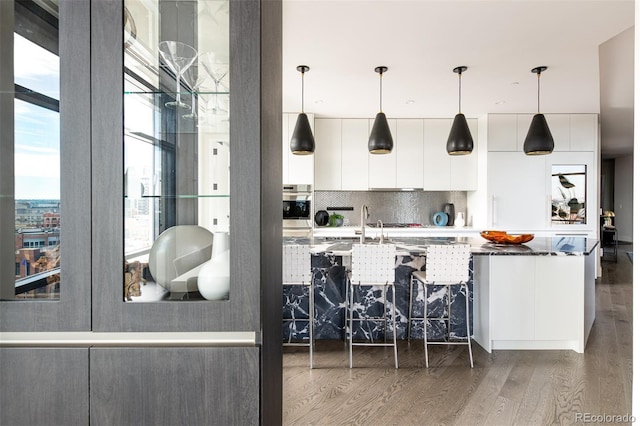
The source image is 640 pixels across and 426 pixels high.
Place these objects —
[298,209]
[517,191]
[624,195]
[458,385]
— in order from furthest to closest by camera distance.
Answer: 1. [298,209]
2. [517,191]
3. [458,385]
4. [624,195]

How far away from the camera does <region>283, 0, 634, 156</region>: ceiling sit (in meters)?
2.54

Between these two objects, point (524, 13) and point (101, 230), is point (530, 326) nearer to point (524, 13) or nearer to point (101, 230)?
point (524, 13)

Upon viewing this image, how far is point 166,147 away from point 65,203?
0.27 m

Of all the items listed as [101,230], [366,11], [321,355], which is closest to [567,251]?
[321,355]

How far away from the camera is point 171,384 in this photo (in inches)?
35.5

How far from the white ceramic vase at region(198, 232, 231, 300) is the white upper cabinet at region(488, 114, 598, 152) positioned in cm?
524

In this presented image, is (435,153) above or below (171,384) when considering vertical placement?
above

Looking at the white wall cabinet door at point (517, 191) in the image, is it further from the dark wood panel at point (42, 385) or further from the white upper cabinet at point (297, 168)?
the dark wood panel at point (42, 385)

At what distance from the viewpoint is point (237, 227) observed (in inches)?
35.1

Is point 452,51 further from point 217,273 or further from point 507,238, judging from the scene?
point 217,273

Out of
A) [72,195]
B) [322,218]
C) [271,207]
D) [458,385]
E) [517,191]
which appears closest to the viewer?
[72,195]

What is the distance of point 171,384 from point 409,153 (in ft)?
17.1

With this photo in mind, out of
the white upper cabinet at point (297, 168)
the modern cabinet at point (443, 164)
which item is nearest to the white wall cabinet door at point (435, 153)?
the modern cabinet at point (443, 164)

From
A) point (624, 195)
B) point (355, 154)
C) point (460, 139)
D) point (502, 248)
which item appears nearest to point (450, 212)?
point (355, 154)
